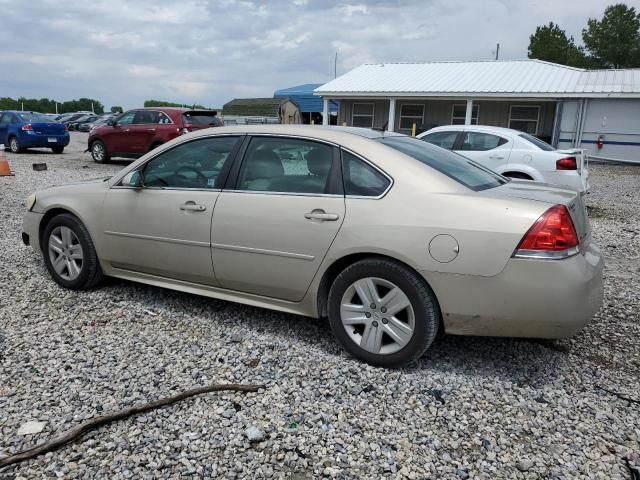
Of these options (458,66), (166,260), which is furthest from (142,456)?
(458,66)

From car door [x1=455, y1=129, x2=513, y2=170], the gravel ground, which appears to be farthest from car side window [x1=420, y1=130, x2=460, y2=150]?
the gravel ground

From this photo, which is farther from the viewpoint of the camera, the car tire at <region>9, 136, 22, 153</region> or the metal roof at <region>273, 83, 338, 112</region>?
the metal roof at <region>273, 83, 338, 112</region>

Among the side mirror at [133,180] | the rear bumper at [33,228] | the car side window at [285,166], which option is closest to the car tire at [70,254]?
the rear bumper at [33,228]

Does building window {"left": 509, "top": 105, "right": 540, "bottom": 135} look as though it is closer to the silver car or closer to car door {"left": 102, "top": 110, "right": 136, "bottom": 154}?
car door {"left": 102, "top": 110, "right": 136, "bottom": 154}

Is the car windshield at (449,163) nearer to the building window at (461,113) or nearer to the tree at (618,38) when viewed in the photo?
the building window at (461,113)

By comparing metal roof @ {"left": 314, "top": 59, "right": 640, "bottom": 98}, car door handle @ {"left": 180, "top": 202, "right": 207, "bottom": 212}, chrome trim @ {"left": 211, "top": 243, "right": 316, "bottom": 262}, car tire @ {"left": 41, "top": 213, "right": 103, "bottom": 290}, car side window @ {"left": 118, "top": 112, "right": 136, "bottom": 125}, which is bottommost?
car tire @ {"left": 41, "top": 213, "right": 103, "bottom": 290}

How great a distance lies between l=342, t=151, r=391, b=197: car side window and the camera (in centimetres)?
326

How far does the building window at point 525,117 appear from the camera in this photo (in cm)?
2211

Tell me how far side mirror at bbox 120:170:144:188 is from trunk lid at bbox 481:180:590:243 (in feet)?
8.63

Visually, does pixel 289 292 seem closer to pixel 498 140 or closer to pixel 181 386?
pixel 181 386

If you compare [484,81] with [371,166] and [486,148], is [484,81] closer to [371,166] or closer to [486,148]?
[486,148]

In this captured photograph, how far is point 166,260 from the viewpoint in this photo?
4.02m

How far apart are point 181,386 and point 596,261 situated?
8.61ft

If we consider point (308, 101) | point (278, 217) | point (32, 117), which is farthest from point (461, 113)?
point (278, 217)
